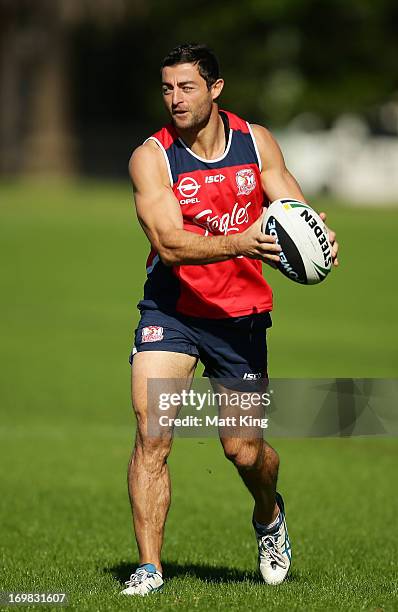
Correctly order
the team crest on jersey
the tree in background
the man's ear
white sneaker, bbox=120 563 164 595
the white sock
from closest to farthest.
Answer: white sneaker, bbox=120 563 164 595 → the team crest on jersey → the man's ear → the white sock → the tree in background

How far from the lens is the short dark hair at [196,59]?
7387 mm

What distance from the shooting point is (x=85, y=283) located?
3259 cm

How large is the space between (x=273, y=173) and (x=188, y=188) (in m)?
0.55

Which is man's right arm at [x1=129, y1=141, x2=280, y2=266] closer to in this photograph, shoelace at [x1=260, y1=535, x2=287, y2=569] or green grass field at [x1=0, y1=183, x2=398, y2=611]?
green grass field at [x1=0, y1=183, x2=398, y2=611]

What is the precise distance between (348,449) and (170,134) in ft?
24.8

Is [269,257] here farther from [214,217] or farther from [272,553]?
[272,553]

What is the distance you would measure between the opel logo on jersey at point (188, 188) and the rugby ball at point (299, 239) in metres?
0.48

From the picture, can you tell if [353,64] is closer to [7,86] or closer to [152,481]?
[7,86]

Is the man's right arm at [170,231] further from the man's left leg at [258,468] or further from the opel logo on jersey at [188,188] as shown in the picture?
the man's left leg at [258,468]

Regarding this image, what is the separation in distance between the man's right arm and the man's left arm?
496 mm

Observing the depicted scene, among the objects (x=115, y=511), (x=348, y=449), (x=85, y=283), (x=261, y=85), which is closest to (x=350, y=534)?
(x=115, y=511)

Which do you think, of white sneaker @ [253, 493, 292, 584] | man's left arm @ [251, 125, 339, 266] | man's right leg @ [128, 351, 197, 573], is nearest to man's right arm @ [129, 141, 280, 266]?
man's left arm @ [251, 125, 339, 266]

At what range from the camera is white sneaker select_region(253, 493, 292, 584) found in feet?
24.7

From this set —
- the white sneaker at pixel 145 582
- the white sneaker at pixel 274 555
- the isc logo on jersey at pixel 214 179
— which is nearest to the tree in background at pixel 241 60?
the isc logo on jersey at pixel 214 179
